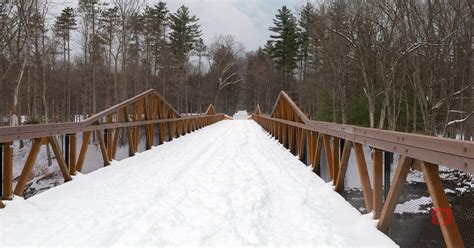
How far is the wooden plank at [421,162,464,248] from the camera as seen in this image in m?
2.31

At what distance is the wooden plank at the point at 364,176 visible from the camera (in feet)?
12.6

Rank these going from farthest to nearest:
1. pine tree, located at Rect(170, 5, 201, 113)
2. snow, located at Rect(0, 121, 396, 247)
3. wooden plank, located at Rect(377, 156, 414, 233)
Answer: pine tree, located at Rect(170, 5, 201, 113) → snow, located at Rect(0, 121, 396, 247) → wooden plank, located at Rect(377, 156, 414, 233)

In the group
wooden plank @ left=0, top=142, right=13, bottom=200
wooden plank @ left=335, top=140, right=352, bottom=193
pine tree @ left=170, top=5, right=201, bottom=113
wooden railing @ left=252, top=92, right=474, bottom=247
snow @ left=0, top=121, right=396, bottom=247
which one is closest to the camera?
wooden railing @ left=252, top=92, right=474, bottom=247

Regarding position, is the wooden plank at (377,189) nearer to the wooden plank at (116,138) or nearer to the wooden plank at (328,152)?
the wooden plank at (328,152)

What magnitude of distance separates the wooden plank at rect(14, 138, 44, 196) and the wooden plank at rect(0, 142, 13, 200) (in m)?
0.15

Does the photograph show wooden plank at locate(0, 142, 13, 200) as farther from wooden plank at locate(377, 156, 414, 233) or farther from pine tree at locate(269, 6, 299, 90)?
pine tree at locate(269, 6, 299, 90)

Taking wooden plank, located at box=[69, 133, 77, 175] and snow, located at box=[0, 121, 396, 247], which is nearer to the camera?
snow, located at box=[0, 121, 396, 247]

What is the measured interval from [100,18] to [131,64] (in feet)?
27.8

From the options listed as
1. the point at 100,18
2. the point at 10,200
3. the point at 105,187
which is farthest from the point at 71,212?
the point at 100,18

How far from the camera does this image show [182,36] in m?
46.5

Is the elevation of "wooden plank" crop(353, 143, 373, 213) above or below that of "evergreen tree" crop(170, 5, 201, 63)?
below

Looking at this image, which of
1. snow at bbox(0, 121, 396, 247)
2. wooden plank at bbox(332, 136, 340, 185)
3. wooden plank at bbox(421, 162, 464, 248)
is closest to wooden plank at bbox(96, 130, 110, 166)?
snow at bbox(0, 121, 396, 247)

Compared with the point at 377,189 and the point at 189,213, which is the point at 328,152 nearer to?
the point at 377,189

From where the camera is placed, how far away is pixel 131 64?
121 ft
